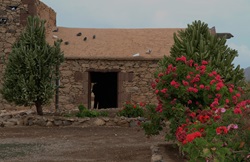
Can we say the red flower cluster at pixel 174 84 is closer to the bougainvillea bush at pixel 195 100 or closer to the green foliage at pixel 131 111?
the bougainvillea bush at pixel 195 100

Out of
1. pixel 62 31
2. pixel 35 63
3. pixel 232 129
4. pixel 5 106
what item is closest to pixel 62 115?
pixel 35 63

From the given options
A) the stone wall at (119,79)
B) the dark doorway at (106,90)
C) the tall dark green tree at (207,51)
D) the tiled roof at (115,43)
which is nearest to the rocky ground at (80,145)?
the tall dark green tree at (207,51)

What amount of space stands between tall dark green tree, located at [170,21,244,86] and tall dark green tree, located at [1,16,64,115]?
636 centimetres

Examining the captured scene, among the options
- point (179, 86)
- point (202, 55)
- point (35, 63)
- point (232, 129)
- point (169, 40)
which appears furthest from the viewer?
point (169, 40)

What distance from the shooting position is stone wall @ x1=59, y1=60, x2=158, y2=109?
1947 centimetres

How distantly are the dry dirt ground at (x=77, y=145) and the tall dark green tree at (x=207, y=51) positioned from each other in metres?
2.39

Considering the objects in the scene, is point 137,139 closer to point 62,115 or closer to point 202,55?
point 202,55

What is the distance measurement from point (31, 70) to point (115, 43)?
236 inches

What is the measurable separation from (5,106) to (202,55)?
11.6 m

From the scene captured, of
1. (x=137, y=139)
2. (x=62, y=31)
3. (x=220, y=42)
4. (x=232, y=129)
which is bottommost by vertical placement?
(x=137, y=139)

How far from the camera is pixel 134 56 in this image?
63.7ft

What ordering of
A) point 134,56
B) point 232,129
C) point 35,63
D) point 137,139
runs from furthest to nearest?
point 134,56 → point 35,63 → point 137,139 → point 232,129

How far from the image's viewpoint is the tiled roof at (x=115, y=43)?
19.7 metres

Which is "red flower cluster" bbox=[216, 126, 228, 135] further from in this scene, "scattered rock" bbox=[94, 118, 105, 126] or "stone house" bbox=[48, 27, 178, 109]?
"stone house" bbox=[48, 27, 178, 109]
